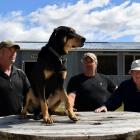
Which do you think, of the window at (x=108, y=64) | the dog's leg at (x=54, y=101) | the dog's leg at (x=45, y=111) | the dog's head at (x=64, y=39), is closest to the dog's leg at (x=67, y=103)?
the dog's leg at (x=54, y=101)

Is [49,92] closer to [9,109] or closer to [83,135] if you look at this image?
[83,135]

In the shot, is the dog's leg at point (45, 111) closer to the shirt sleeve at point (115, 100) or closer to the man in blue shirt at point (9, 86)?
the man in blue shirt at point (9, 86)

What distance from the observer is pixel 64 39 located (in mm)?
4375

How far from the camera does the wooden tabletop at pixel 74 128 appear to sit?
398 cm

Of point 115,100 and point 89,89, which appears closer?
point 115,100

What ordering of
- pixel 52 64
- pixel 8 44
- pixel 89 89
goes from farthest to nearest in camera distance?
pixel 89 89
pixel 8 44
pixel 52 64

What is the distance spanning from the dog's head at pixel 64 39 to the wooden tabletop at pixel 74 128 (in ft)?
2.40

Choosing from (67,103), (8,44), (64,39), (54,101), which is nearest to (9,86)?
(8,44)

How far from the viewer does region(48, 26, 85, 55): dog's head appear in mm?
4336

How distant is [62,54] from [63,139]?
885 millimetres

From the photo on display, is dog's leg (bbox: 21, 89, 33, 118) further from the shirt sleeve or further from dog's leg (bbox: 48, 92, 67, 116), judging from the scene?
the shirt sleeve

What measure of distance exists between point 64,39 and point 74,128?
2.74 feet

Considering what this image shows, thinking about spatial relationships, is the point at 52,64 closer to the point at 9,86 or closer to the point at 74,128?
the point at 74,128

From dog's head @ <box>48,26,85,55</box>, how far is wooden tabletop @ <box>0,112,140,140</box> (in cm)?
73
